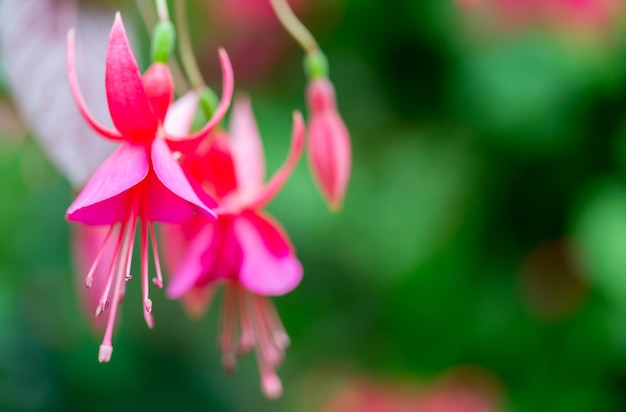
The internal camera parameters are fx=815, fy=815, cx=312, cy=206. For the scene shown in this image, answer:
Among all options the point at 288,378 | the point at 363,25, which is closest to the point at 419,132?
the point at 363,25

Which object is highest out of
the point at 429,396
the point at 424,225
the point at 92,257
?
the point at 92,257

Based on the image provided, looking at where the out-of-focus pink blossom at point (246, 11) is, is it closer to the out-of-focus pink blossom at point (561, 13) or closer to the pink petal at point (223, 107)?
the out-of-focus pink blossom at point (561, 13)

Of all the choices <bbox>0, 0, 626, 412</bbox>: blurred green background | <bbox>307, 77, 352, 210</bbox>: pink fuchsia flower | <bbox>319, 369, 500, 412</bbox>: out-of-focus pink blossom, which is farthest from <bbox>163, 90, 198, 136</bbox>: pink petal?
<bbox>319, 369, 500, 412</bbox>: out-of-focus pink blossom

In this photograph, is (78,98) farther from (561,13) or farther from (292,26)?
(561,13)

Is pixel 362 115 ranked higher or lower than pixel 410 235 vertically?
higher

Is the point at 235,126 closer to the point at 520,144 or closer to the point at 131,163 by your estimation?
the point at 131,163

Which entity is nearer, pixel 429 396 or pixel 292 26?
pixel 292 26

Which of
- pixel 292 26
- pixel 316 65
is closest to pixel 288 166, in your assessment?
pixel 316 65
